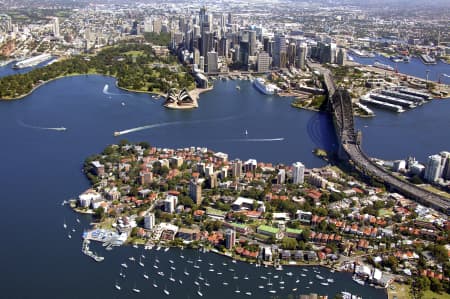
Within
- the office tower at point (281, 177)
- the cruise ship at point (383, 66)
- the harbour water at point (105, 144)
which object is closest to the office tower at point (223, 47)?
the harbour water at point (105, 144)

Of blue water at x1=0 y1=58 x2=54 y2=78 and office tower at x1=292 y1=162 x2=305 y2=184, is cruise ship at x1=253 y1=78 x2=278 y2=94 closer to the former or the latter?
office tower at x1=292 y1=162 x2=305 y2=184

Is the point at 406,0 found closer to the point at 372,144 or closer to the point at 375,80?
the point at 375,80

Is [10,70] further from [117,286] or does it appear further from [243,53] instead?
[117,286]

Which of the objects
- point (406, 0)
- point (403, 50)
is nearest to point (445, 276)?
point (403, 50)

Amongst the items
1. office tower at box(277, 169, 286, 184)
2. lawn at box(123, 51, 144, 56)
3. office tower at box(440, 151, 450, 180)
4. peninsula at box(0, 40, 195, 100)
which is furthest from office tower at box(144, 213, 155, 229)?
lawn at box(123, 51, 144, 56)

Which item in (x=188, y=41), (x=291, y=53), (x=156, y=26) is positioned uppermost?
(x=156, y=26)

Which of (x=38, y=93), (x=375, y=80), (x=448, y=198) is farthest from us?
(x=375, y=80)

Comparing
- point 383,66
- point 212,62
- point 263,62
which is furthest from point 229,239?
point 383,66
